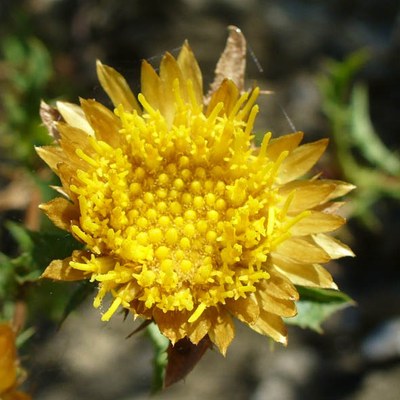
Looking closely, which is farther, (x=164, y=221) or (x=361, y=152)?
(x=361, y=152)

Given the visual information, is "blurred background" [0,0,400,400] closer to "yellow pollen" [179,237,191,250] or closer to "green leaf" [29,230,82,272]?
"green leaf" [29,230,82,272]

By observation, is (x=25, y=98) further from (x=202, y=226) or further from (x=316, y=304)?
(x=316, y=304)

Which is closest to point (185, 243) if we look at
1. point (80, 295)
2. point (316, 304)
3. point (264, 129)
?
point (80, 295)

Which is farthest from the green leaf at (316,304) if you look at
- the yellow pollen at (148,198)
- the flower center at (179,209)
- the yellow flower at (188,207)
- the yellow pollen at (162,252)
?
the yellow pollen at (148,198)

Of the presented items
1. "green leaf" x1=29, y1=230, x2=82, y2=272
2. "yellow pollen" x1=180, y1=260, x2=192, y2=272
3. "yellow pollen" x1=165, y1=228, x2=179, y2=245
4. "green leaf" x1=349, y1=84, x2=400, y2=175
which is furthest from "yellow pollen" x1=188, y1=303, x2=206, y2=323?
"green leaf" x1=349, y1=84, x2=400, y2=175

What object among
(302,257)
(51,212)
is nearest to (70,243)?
(51,212)

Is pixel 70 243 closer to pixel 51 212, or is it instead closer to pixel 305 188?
pixel 51 212
